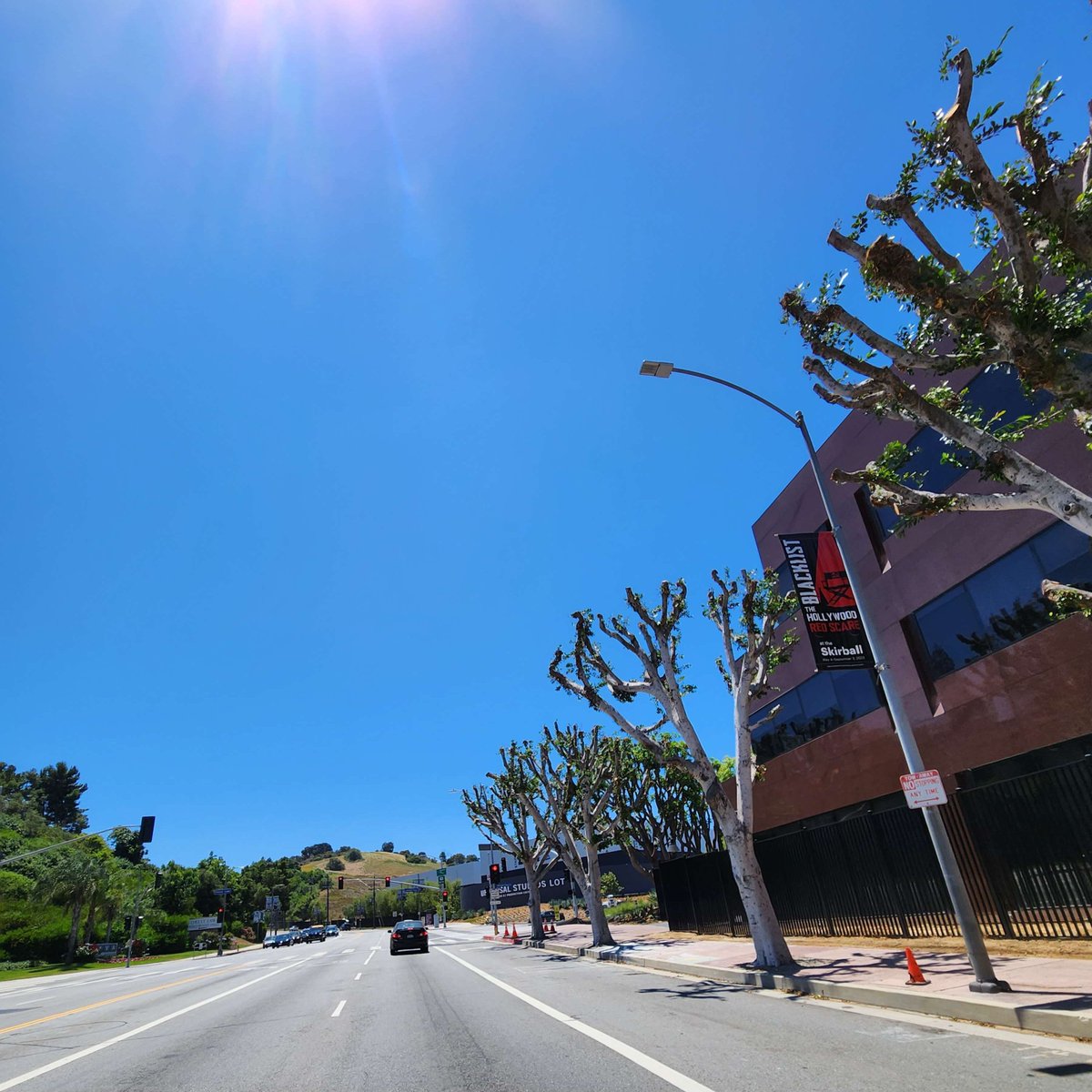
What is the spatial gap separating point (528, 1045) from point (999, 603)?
13.6 m

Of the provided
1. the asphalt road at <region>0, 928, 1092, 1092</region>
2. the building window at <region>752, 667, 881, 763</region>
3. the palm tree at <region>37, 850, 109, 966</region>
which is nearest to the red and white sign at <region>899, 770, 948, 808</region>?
the asphalt road at <region>0, 928, 1092, 1092</region>

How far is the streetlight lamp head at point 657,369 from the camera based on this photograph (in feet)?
39.8

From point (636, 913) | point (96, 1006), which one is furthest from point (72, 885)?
point (96, 1006)

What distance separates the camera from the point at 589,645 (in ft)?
59.3

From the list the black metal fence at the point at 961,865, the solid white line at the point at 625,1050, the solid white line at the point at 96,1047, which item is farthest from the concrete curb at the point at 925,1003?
the solid white line at the point at 96,1047

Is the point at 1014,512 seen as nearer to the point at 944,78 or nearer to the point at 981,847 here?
the point at 981,847

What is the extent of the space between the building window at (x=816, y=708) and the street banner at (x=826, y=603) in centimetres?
567

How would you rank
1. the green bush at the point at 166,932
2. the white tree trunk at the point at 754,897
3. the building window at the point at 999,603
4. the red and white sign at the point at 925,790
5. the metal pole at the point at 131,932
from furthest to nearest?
the green bush at the point at 166,932 → the metal pole at the point at 131,932 → the building window at the point at 999,603 → the white tree trunk at the point at 754,897 → the red and white sign at the point at 925,790

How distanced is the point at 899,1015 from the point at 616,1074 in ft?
14.0

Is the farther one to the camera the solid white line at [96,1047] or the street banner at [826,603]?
the street banner at [826,603]

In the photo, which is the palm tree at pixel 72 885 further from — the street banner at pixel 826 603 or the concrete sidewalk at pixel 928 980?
the street banner at pixel 826 603

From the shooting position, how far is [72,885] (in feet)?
168

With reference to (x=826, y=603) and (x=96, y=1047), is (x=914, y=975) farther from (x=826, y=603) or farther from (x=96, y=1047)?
(x=96, y=1047)

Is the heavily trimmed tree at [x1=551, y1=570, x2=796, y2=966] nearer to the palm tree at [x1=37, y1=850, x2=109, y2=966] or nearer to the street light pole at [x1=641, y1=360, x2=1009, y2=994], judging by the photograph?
the street light pole at [x1=641, y1=360, x2=1009, y2=994]
